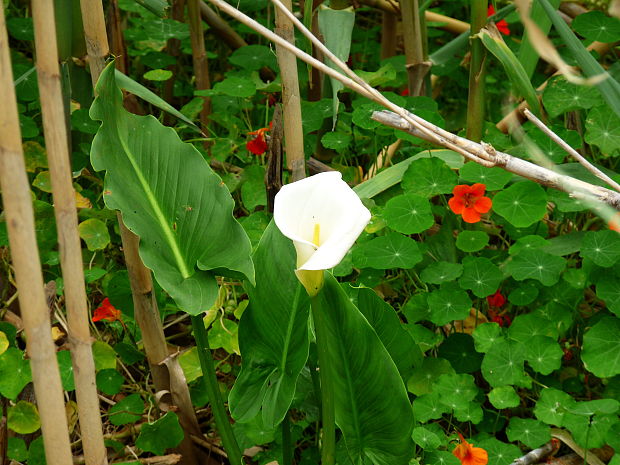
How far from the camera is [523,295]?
155 cm

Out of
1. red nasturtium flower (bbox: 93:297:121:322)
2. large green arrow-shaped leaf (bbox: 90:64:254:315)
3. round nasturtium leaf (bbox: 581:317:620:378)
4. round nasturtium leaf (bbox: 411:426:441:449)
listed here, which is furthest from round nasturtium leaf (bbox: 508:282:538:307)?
red nasturtium flower (bbox: 93:297:121:322)

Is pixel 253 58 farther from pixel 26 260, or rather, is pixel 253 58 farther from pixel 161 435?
pixel 26 260

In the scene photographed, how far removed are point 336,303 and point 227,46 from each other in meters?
1.56

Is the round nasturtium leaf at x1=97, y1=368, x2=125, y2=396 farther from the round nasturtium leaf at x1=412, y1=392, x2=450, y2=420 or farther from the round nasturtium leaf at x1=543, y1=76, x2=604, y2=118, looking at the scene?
the round nasturtium leaf at x1=543, y1=76, x2=604, y2=118

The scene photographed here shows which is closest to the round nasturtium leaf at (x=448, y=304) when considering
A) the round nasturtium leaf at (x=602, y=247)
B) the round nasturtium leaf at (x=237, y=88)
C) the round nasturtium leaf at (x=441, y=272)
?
the round nasturtium leaf at (x=441, y=272)

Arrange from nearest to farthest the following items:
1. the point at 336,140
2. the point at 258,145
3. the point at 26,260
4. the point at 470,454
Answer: the point at 26,260 → the point at 470,454 → the point at 258,145 → the point at 336,140

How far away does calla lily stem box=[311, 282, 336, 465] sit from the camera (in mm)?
1062

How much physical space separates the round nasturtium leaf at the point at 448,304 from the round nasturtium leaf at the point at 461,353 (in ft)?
0.24

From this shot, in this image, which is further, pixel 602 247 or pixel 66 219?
pixel 602 247

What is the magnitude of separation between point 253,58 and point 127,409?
1.07 m

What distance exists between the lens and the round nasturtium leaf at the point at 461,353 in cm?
153

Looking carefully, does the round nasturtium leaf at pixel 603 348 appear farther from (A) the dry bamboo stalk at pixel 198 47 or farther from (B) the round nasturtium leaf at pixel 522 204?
(A) the dry bamboo stalk at pixel 198 47

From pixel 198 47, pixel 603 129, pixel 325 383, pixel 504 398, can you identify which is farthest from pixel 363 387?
pixel 198 47

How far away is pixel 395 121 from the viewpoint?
0.88 metres
